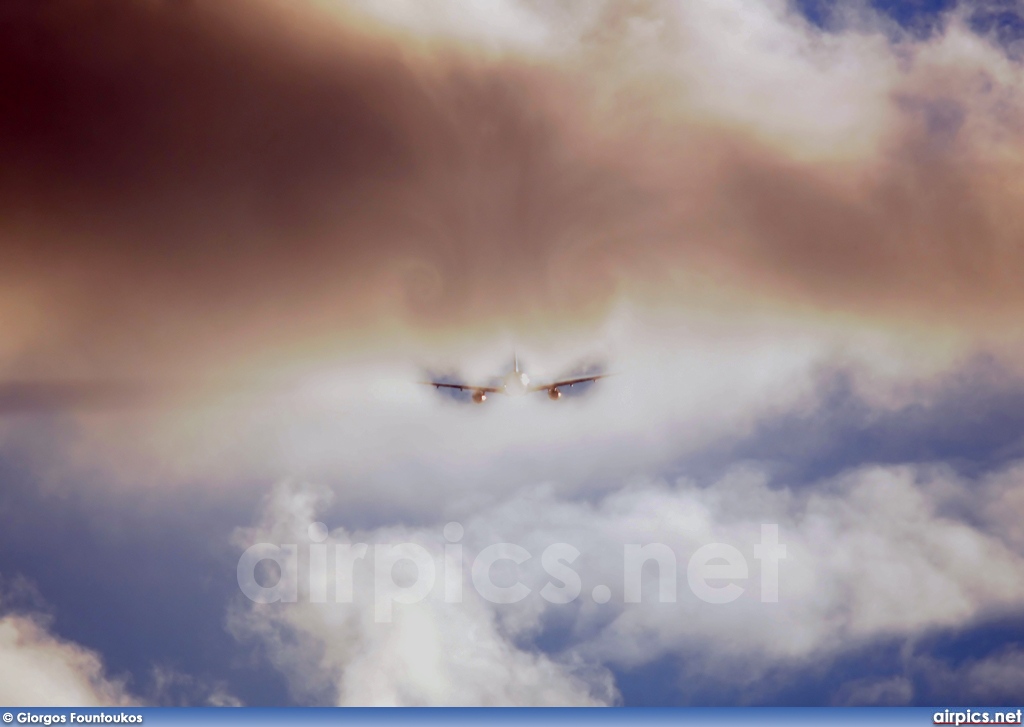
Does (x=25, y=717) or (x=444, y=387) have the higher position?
(x=444, y=387)

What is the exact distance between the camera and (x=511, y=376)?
495ft

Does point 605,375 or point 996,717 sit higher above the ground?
point 605,375

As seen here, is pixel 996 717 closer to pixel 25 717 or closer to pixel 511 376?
pixel 511 376

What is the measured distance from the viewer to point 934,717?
98.6 metres

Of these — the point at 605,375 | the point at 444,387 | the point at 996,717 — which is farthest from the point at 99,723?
the point at 996,717

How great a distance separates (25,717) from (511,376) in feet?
275

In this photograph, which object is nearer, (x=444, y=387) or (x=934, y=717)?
(x=934, y=717)

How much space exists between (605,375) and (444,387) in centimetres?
2833

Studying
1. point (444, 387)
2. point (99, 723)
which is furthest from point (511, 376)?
point (99, 723)

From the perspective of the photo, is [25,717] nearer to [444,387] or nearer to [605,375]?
[444,387]

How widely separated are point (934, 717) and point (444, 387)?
294ft

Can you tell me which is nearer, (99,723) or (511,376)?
(99,723)

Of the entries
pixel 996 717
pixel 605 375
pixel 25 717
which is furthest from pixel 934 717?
pixel 25 717

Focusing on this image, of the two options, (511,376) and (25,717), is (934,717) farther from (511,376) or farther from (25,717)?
(25,717)
